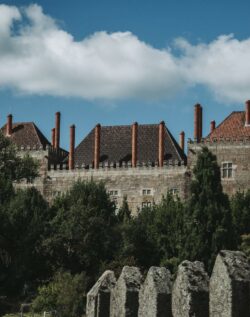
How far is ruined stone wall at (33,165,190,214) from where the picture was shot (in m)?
58.4

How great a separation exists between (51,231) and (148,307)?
3749 centimetres

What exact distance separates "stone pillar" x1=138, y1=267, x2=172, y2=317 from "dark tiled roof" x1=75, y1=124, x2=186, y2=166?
165ft

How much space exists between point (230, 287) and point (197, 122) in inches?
2028

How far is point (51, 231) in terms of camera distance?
152 ft

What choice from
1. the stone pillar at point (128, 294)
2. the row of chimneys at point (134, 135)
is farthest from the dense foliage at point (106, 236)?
the stone pillar at point (128, 294)

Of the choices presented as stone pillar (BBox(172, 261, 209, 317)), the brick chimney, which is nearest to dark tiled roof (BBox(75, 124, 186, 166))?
the brick chimney

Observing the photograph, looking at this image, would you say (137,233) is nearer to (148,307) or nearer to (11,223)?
(11,223)

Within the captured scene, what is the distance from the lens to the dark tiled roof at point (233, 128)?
189 ft

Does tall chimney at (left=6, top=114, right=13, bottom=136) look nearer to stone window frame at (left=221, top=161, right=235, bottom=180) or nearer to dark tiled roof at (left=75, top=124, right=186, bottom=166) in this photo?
dark tiled roof at (left=75, top=124, right=186, bottom=166)

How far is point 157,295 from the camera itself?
911cm

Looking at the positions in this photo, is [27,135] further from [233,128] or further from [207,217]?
[207,217]

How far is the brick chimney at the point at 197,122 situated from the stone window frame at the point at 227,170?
3.19 metres

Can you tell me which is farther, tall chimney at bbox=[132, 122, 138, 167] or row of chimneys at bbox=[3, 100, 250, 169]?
tall chimney at bbox=[132, 122, 138, 167]

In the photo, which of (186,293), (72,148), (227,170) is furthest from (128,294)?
(72,148)
